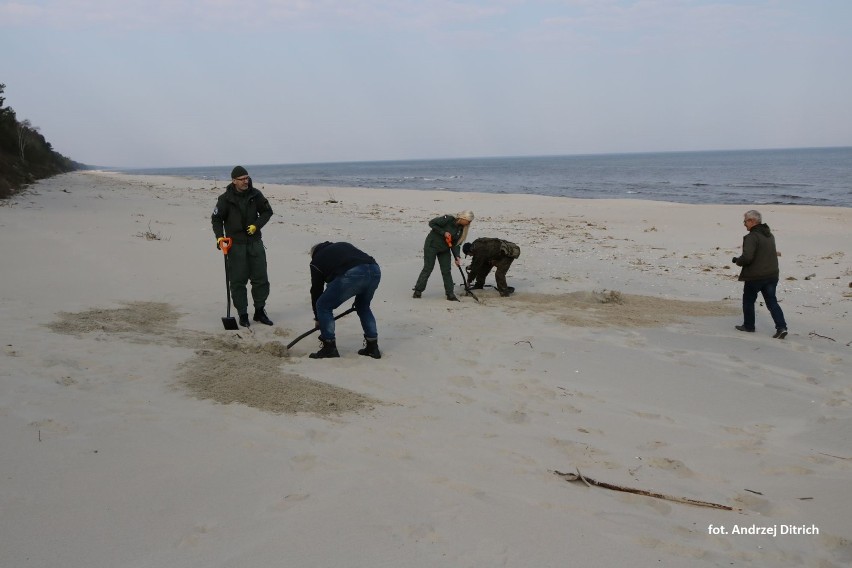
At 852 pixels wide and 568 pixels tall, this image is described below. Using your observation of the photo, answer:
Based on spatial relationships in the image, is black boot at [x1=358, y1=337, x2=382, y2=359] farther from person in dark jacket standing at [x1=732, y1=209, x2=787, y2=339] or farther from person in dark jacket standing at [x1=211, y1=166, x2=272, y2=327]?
person in dark jacket standing at [x1=732, y1=209, x2=787, y2=339]

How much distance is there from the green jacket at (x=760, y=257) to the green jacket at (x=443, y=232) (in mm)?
3585

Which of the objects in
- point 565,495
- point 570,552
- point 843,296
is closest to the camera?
point 570,552

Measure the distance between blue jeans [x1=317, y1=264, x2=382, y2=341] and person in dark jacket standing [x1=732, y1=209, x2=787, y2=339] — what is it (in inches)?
169

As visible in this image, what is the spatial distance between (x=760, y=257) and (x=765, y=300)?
0.52 m

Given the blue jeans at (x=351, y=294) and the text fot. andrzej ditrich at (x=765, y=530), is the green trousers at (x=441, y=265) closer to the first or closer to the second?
the blue jeans at (x=351, y=294)

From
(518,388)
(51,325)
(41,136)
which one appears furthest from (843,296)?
(41,136)

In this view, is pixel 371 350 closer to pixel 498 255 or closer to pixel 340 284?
pixel 340 284

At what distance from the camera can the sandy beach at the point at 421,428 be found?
2.79 meters

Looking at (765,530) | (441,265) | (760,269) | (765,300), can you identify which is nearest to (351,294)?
(441,265)

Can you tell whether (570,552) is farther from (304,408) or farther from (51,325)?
(51,325)

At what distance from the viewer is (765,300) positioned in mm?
7098

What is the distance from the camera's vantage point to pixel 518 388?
5.18 meters

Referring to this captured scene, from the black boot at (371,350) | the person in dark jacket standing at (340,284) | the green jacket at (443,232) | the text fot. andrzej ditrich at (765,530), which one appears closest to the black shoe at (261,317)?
the person in dark jacket standing at (340,284)

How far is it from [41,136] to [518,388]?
57.4 metres
